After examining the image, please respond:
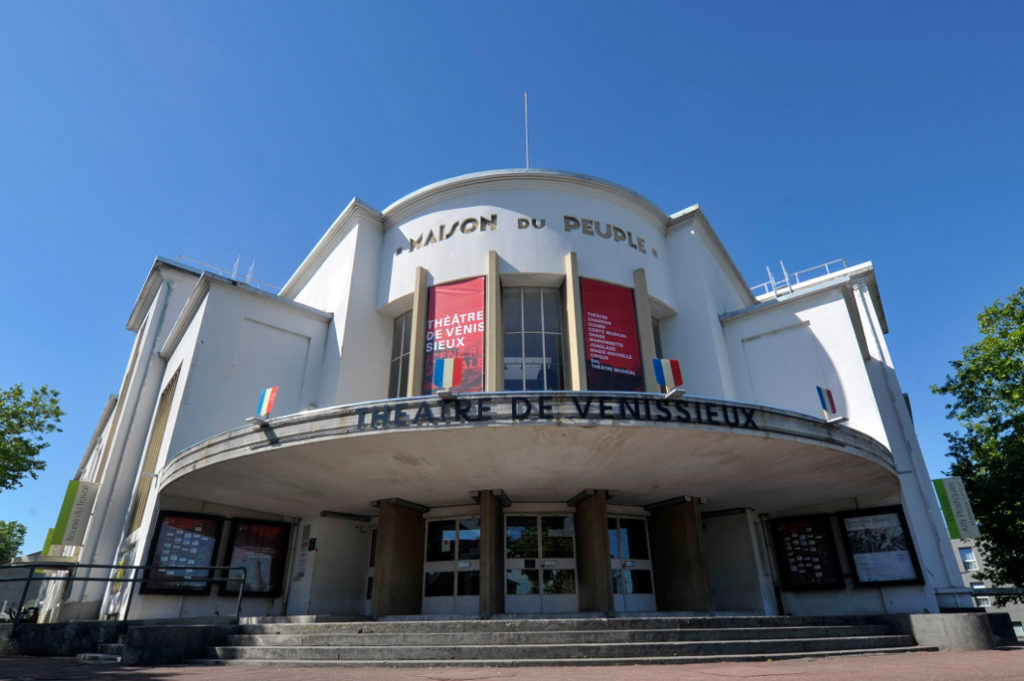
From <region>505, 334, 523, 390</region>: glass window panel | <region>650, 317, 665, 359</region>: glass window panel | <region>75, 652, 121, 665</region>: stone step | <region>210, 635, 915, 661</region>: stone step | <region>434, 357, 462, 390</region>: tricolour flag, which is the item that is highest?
<region>650, 317, 665, 359</region>: glass window panel

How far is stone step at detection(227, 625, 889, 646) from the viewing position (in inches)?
337

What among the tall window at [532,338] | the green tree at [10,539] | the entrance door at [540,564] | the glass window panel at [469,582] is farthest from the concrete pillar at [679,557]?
the green tree at [10,539]

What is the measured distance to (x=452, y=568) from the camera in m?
13.8

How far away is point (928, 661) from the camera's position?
8062 mm

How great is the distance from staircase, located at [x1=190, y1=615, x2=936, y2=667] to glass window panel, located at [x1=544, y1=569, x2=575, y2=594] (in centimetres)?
431

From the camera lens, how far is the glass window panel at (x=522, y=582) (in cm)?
1340

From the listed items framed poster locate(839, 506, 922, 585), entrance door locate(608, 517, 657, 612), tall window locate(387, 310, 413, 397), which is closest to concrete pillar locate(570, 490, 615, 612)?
entrance door locate(608, 517, 657, 612)

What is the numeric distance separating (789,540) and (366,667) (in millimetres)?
11626

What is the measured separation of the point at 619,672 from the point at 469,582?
7304 mm

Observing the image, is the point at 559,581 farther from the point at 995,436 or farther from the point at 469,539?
the point at 995,436

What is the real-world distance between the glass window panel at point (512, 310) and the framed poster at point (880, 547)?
31.6 feet

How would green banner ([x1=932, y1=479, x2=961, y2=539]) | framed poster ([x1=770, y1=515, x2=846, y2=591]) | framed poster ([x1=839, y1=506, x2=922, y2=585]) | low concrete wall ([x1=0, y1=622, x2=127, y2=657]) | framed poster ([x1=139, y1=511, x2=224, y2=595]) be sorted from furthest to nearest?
green banner ([x1=932, y1=479, x2=961, y2=539]) → framed poster ([x1=770, y1=515, x2=846, y2=591]) → framed poster ([x1=839, y1=506, x2=922, y2=585]) → framed poster ([x1=139, y1=511, x2=224, y2=595]) → low concrete wall ([x1=0, y1=622, x2=127, y2=657])

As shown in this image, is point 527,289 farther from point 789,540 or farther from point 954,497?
point 954,497

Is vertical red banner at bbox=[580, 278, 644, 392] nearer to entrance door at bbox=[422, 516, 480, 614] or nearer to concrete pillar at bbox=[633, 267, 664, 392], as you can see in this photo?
concrete pillar at bbox=[633, 267, 664, 392]
